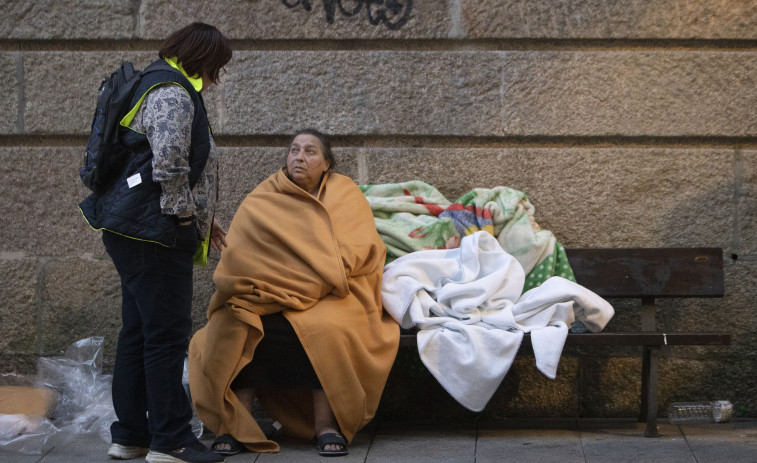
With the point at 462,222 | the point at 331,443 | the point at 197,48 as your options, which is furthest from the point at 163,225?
the point at 462,222

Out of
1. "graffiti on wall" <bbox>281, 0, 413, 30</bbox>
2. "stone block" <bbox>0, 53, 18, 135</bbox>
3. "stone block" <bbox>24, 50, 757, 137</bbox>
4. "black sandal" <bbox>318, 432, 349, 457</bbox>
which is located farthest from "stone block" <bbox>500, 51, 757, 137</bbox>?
"stone block" <bbox>0, 53, 18, 135</bbox>

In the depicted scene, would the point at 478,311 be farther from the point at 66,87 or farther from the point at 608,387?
the point at 66,87

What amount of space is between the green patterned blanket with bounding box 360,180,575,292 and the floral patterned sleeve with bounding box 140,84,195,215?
4.58 feet

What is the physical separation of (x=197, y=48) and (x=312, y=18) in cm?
142

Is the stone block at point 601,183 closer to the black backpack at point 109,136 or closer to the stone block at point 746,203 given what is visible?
the stone block at point 746,203

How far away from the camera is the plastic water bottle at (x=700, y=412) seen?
4.64m

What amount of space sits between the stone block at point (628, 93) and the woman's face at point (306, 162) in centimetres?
107

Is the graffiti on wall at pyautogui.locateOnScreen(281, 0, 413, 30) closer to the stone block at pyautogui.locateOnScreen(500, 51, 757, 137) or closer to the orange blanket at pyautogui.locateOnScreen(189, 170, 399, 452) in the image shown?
the stone block at pyautogui.locateOnScreen(500, 51, 757, 137)

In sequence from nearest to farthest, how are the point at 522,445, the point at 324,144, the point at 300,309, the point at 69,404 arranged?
1. the point at 300,309
2. the point at 522,445
3. the point at 324,144
4. the point at 69,404

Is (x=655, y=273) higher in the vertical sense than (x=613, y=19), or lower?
lower

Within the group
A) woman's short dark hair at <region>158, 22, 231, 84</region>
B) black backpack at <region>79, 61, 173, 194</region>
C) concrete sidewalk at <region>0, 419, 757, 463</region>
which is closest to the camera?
black backpack at <region>79, 61, 173, 194</region>

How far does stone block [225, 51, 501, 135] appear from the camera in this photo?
496 centimetres

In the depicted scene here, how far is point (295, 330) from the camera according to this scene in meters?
4.00

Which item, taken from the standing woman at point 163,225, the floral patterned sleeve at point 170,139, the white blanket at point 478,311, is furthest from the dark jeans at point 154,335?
the white blanket at point 478,311
